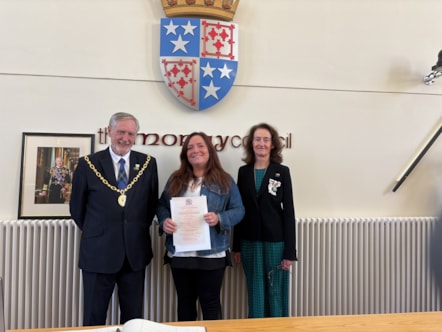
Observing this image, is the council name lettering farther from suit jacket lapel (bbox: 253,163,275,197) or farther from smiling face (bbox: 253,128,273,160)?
suit jacket lapel (bbox: 253,163,275,197)

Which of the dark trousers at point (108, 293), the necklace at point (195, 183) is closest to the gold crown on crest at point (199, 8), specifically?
the necklace at point (195, 183)

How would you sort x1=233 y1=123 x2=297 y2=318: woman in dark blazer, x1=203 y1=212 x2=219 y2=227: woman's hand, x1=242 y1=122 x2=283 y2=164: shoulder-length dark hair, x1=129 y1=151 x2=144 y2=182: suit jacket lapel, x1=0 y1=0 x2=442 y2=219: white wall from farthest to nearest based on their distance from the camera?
1. x1=0 y1=0 x2=442 y2=219: white wall
2. x1=242 y1=122 x2=283 y2=164: shoulder-length dark hair
3. x1=233 y1=123 x2=297 y2=318: woman in dark blazer
4. x1=129 y1=151 x2=144 y2=182: suit jacket lapel
5. x1=203 y1=212 x2=219 y2=227: woman's hand

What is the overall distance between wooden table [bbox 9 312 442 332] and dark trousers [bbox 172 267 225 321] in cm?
89

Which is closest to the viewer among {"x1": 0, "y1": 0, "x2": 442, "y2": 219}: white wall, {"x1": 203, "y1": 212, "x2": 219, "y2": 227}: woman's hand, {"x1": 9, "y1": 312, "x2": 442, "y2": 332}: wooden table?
{"x1": 9, "y1": 312, "x2": 442, "y2": 332}: wooden table

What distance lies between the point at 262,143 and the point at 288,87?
718 millimetres

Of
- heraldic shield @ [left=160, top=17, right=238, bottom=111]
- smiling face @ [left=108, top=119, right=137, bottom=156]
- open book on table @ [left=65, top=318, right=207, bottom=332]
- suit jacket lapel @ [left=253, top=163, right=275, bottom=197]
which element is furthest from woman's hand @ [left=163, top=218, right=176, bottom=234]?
heraldic shield @ [left=160, top=17, right=238, bottom=111]

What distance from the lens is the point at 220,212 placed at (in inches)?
81.4

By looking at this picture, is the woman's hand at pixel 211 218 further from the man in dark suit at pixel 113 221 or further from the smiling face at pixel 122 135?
the smiling face at pixel 122 135

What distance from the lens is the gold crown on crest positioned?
255 cm

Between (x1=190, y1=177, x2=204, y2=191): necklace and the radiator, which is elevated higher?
(x1=190, y1=177, x2=204, y2=191): necklace

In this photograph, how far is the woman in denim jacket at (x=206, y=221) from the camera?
203 centimetres

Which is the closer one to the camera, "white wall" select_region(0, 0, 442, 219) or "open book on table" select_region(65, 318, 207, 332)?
"open book on table" select_region(65, 318, 207, 332)

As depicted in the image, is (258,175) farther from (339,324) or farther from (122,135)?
(339,324)

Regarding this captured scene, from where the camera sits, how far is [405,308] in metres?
2.82
